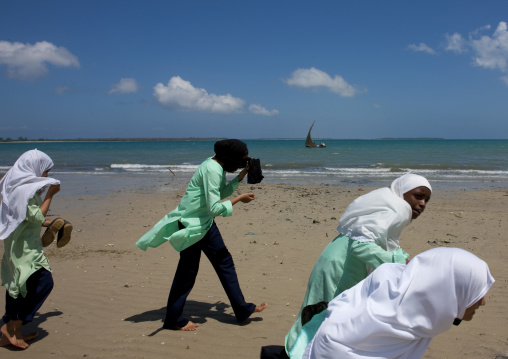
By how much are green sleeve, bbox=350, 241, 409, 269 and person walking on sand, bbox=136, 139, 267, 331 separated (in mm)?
1295

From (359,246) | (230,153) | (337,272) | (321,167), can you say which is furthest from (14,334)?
(321,167)

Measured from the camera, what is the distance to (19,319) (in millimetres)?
3412

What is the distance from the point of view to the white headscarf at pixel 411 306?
145cm

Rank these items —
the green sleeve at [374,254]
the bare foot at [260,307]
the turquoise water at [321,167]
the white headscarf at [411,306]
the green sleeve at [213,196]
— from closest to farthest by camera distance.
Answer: the white headscarf at [411,306]
the green sleeve at [374,254]
the green sleeve at [213,196]
the bare foot at [260,307]
the turquoise water at [321,167]

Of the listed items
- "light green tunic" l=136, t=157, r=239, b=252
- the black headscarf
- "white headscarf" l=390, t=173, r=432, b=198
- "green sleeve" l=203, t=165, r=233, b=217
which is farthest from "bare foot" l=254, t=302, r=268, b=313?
"white headscarf" l=390, t=173, r=432, b=198

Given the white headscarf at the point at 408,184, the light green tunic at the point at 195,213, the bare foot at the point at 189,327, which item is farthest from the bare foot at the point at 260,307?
the white headscarf at the point at 408,184

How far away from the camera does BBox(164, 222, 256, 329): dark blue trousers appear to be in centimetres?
→ 366

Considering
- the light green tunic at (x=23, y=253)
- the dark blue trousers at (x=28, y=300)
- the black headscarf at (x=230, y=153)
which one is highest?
the black headscarf at (x=230, y=153)

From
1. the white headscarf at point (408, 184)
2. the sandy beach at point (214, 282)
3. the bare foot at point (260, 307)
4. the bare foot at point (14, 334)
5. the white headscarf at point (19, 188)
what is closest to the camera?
the white headscarf at point (408, 184)

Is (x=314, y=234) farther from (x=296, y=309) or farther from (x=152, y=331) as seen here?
(x=152, y=331)

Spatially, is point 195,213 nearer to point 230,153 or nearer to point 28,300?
point 230,153

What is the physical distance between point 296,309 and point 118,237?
4192 millimetres

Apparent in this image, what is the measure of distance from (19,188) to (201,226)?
1.44 m

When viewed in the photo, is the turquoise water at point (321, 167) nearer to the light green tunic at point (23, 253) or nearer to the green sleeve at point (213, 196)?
the light green tunic at point (23, 253)
